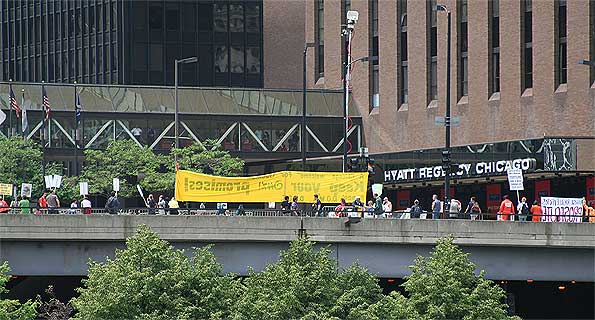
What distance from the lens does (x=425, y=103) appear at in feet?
275

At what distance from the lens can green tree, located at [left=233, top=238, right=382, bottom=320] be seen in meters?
39.6

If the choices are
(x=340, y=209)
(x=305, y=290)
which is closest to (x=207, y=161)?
(x=340, y=209)

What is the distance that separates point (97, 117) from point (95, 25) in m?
23.5

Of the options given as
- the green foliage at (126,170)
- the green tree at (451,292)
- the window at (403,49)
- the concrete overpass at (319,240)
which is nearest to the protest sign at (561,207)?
the concrete overpass at (319,240)

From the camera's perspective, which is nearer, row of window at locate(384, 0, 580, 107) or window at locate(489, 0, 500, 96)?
row of window at locate(384, 0, 580, 107)

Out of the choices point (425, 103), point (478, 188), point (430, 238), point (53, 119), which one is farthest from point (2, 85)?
point (430, 238)

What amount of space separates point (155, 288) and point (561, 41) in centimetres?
3853

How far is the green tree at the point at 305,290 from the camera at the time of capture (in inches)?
1558

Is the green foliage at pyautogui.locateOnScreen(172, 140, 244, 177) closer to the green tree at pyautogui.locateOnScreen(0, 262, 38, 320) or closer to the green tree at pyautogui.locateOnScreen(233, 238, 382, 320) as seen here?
the green tree at pyautogui.locateOnScreen(233, 238, 382, 320)

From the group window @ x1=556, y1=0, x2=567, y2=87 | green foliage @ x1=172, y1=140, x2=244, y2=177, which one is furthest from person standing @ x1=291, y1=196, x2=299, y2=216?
green foliage @ x1=172, y1=140, x2=244, y2=177

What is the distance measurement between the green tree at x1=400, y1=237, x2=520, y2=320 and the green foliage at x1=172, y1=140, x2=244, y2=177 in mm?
40860

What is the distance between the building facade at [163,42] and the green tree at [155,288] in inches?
2726

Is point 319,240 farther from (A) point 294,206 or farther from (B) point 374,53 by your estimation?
(B) point 374,53

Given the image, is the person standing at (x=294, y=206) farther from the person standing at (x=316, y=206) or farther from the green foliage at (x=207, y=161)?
the green foliage at (x=207, y=161)
